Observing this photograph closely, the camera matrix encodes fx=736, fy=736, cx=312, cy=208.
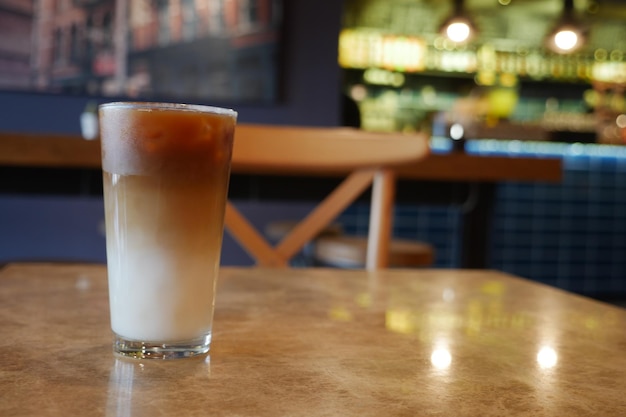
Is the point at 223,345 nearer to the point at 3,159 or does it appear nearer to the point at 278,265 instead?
the point at 278,265

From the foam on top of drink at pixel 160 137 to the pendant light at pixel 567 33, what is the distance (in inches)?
187

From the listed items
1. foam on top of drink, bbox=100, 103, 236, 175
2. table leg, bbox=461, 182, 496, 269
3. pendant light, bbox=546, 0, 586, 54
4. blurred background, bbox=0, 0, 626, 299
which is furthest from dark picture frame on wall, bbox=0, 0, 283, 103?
foam on top of drink, bbox=100, 103, 236, 175

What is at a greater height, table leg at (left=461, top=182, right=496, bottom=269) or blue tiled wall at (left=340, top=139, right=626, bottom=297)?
table leg at (left=461, top=182, right=496, bottom=269)

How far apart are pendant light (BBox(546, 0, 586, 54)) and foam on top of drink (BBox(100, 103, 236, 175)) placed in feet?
15.6

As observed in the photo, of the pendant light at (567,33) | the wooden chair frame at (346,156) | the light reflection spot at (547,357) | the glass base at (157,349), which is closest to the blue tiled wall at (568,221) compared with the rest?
the pendant light at (567,33)

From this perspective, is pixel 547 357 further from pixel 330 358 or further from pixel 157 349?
pixel 157 349

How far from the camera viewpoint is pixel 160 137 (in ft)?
1.55

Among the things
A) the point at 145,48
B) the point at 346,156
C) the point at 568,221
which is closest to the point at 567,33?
the point at 568,221

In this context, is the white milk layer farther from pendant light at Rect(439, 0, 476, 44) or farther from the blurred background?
pendant light at Rect(439, 0, 476, 44)

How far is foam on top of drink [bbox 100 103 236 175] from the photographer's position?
0.47 metres

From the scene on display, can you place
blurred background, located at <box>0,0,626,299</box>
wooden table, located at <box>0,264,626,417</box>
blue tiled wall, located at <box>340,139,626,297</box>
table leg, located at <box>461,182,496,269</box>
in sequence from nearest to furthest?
wooden table, located at <box>0,264,626,417</box> < table leg, located at <box>461,182,496,269</box> < blurred background, located at <box>0,0,626,299</box> < blue tiled wall, located at <box>340,139,626,297</box>

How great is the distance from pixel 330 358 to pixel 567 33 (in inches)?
188

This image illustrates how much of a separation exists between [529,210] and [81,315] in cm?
545

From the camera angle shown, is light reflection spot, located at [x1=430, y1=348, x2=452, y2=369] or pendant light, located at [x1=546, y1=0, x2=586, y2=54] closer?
light reflection spot, located at [x1=430, y1=348, x2=452, y2=369]
